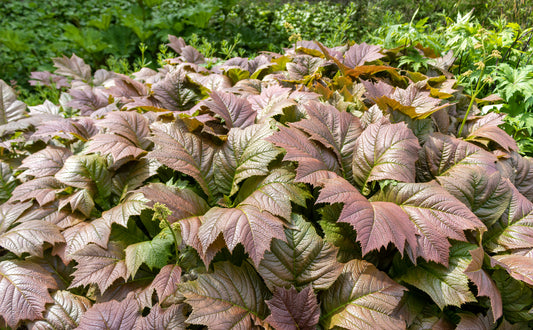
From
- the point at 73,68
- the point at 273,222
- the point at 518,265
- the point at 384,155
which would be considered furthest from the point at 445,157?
the point at 73,68

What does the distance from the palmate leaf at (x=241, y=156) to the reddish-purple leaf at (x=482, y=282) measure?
0.96 metres

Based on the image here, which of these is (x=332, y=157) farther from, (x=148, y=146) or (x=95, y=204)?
(x=95, y=204)

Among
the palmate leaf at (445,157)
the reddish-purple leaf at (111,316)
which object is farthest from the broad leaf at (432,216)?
the reddish-purple leaf at (111,316)

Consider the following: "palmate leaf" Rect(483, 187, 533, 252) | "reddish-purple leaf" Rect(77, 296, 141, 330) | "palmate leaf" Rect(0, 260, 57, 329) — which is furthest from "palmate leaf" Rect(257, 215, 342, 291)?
"palmate leaf" Rect(0, 260, 57, 329)

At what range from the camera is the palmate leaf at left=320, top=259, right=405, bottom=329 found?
1.30 meters

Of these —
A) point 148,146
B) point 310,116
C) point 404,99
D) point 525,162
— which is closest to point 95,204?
point 148,146

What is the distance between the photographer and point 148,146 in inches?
75.1

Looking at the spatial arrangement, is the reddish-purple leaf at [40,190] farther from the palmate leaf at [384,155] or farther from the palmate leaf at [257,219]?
the palmate leaf at [384,155]

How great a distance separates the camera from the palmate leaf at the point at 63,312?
1438mm

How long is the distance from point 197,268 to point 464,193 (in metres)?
1.32

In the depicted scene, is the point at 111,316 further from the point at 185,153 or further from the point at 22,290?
the point at 185,153

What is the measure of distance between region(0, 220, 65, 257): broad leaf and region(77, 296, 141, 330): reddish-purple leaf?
43 centimetres

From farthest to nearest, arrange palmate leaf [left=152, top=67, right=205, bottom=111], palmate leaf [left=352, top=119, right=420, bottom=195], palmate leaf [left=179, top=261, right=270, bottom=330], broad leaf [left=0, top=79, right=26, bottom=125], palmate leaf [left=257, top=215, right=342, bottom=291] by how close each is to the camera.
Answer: broad leaf [left=0, top=79, right=26, bottom=125] → palmate leaf [left=152, top=67, right=205, bottom=111] → palmate leaf [left=352, top=119, right=420, bottom=195] → palmate leaf [left=257, top=215, right=342, bottom=291] → palmate leaf [left=179, top=261, right=270, bottom=330]

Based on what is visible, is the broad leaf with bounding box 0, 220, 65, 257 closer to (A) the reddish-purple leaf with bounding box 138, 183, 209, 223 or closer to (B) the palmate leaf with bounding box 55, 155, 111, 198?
(B) the palmate leaf with bounding box 55, 155, 111, 198
